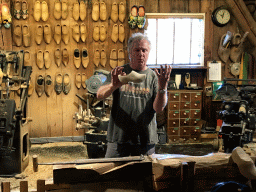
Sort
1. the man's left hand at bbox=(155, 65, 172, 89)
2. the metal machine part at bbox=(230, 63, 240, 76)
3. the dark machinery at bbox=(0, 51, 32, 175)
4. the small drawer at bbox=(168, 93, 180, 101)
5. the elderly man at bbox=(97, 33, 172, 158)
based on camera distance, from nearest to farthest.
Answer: the man's left hand at bbox=(155, 65, 172, 89), the elderly man at bbox=(97, 33, 172, 158), the dark machinery at bbox=(0, 51, 32, 175), the small drawer at bbox=(168, 93, 180, 101), the metal machine part at bbox=(230, 63, 240, 76)

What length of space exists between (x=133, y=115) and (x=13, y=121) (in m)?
2.17

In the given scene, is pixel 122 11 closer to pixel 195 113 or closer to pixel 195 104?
pixel 195 104

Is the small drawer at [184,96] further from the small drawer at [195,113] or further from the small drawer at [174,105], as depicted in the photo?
the small drawer at [195,113]

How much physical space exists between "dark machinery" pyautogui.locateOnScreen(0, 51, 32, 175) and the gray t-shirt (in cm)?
204

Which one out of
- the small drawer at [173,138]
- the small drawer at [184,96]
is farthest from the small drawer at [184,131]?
the small drawer at [184,96]

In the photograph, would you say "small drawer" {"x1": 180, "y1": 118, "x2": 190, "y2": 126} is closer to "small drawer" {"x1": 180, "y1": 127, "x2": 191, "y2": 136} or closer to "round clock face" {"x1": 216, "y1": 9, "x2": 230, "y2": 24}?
"small drawer" {"x1": 180, "y1": 127, "x2": 191, "y2": 136}

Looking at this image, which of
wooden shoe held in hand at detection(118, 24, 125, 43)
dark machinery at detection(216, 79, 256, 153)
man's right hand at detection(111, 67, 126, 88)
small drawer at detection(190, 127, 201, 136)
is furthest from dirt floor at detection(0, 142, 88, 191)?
man's right hand at detection(111, 67, 126, 88)

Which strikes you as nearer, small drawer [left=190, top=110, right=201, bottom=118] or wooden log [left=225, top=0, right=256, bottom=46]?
small drawer [left=190, top=110, right=201, bottom=118]

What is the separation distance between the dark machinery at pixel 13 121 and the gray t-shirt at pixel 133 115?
2.04 m

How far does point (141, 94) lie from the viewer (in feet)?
6.62

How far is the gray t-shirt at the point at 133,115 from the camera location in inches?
78.5

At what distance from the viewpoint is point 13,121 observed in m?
3.61

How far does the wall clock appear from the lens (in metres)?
5.76

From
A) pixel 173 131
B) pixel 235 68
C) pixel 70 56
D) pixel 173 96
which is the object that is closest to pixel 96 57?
pixel 70 56
